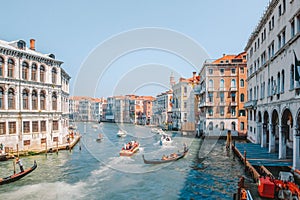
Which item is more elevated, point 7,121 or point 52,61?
point 52,61

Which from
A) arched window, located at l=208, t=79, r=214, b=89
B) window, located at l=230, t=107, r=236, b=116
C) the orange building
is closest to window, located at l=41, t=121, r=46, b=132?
the orange building

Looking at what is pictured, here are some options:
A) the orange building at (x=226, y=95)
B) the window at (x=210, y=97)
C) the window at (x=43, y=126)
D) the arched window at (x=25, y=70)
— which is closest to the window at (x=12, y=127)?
the window at (x=43, y=126)

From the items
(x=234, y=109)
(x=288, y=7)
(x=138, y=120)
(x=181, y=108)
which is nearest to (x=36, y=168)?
(x=288, y=7)

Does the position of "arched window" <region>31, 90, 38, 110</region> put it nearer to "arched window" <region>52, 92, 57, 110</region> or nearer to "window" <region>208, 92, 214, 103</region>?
"arched window" <region>52, 92, 57, 110</region>

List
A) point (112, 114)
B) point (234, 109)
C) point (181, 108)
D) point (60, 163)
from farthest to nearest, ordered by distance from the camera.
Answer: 1. point (112, 114)
2. point (181, 108)
3. point (234, 109)
4. point (60, 163)

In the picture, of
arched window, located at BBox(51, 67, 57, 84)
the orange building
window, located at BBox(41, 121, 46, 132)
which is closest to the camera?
window, located at BBox(41, 121, 46, 132)

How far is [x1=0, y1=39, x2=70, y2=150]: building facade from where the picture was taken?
24250mm

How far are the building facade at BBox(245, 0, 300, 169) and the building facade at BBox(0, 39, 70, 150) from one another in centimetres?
2342

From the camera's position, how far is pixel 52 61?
28906 millimetres

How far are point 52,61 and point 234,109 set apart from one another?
29.5m

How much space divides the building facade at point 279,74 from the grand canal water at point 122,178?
4.72m

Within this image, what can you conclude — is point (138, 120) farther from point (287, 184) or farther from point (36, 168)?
point (287, 184)

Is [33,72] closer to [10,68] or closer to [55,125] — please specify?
[10,68]

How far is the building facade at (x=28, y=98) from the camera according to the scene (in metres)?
24.2
